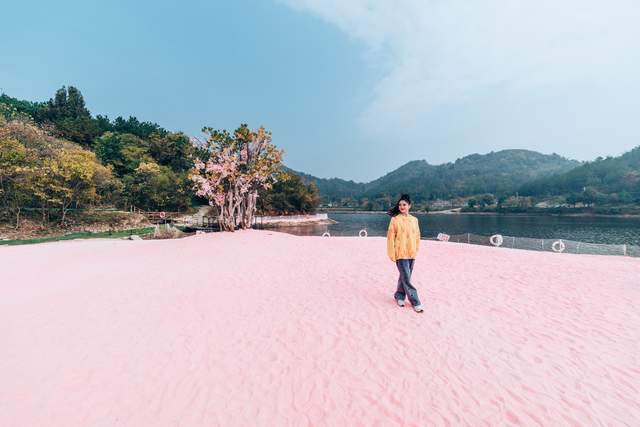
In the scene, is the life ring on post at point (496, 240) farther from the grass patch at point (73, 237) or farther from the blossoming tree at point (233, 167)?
the grass patch at point (73, 237)

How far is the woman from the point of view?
5.64 metres

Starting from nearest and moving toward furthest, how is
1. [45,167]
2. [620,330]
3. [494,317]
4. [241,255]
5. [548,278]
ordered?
[620,330]
[494,317]
[548,278]
[241,255]
[45,167]

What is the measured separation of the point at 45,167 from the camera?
23.9 meters

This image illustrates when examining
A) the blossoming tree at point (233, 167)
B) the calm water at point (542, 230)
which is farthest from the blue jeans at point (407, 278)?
the calm water at point (542, 230)

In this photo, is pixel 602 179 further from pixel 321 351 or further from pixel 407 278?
pixel 321 351

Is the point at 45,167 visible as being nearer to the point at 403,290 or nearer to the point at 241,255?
the point at 241,255

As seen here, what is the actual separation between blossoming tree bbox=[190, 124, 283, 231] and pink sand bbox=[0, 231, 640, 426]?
44.6 feet

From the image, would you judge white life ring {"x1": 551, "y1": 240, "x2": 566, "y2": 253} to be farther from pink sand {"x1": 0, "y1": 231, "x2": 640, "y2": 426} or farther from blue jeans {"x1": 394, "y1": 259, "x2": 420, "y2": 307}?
blue jeans {"x1": 394, "y1": 259, "x2": 420, "y2": 307}

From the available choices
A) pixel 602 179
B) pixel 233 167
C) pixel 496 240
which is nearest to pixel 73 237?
pixel 233 167

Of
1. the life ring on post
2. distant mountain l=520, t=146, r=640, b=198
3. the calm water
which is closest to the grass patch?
the life ring on post

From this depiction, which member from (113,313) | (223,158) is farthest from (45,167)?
(113,313)

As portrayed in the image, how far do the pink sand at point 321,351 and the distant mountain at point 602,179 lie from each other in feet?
429

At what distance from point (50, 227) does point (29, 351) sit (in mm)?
31069

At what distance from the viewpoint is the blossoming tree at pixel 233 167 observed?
21.2 m
